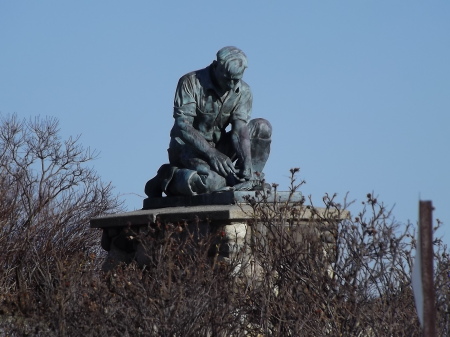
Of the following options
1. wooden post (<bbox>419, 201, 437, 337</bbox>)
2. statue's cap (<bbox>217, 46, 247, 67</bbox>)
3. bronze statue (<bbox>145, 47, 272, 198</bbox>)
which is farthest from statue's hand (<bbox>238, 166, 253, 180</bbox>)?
wooden post (<bbox>419, 201, 437, 337</bbox>)

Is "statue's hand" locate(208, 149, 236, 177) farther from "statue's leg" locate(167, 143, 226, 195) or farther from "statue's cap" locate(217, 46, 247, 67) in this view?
"statue's cap" locate(217, 46, 247, 67)

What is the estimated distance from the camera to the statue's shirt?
12023 mm

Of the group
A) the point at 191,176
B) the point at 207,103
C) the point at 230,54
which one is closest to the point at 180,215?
the point at 191,176

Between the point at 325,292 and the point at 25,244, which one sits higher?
the point at 25,244

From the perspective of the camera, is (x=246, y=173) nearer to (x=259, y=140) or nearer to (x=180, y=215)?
(x=259, y=140)

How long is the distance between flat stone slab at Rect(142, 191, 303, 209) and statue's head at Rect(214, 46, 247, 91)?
1245 millimetres

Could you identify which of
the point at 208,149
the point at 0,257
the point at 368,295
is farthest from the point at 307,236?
the point at 0,257

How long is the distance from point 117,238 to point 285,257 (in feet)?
12.8

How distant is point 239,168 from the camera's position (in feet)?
39.7

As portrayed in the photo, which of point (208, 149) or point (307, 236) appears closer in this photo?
point (307, 236)

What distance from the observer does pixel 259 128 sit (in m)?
12.4

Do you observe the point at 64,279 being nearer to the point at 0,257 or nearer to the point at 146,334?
the point at 146,334

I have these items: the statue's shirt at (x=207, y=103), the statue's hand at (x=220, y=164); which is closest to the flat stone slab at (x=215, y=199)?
the statue's hand at (x=220, y=164)

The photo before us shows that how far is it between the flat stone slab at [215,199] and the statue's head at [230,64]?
4.08ft
